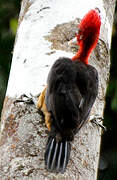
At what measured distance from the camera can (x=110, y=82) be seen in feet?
18.3

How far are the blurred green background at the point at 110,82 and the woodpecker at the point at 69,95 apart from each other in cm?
177

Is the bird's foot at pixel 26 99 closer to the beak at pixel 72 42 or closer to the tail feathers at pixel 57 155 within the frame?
the tail feathers at pixel 57 155

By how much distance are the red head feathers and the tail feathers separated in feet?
2.47

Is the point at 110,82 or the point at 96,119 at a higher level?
A: the point at 110,82

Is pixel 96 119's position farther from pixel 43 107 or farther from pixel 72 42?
pixel 72 42

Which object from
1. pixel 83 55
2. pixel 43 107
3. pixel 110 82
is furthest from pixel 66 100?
pixel 110 82

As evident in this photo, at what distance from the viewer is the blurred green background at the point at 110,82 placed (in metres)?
5.62

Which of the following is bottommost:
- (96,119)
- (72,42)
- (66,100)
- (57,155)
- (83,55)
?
(57,155)

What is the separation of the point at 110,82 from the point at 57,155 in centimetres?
254

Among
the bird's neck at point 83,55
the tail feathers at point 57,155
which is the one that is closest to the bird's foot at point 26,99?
the tail feathers at point 57,155

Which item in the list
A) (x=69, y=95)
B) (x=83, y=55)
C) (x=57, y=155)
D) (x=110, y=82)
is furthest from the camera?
(x=110, y=82)

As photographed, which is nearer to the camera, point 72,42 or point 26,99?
point 26,99

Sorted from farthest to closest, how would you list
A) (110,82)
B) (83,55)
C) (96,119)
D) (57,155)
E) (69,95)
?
(110,82), (83,55), (96,119), (69,95), (57,155)

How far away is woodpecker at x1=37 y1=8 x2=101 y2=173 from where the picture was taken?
3123 mm
